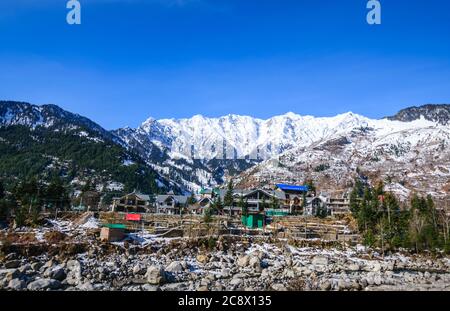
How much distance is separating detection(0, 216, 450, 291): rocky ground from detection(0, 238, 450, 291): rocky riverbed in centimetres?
6

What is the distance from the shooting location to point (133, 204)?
89.7 metres

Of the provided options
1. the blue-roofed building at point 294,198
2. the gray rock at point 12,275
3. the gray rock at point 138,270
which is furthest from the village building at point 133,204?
the gray rock at point 12,275

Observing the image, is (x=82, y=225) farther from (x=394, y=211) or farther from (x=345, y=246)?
(x=394, y=211)

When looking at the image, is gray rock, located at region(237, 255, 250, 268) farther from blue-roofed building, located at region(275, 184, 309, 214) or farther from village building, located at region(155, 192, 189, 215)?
village building, located at region(155, 192, 189, 215)

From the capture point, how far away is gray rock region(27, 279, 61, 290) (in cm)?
2401

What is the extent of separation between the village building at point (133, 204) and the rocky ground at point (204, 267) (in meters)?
39.6

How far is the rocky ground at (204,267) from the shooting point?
86.0ft

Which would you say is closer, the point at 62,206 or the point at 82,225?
the point at 82,225

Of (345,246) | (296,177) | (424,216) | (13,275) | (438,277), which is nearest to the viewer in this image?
(13,275)

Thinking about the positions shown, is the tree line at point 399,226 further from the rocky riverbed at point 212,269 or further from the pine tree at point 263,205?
the pine tree at point 263,205

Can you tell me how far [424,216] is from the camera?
54.5 metres
